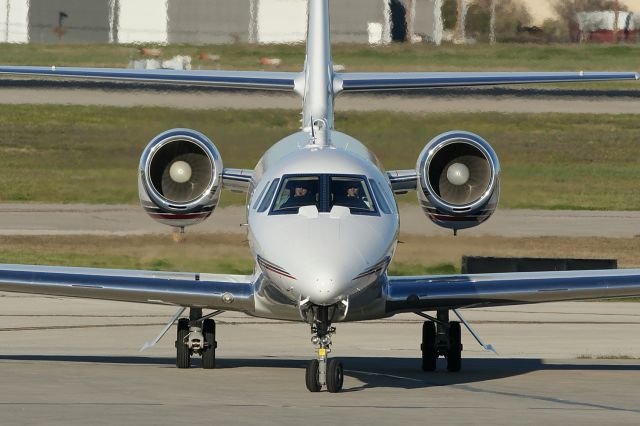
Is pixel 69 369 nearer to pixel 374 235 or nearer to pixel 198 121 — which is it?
pixel 374 235

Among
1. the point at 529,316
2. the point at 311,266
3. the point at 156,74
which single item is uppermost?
the point at 156,74

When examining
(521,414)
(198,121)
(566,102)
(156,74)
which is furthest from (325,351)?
(566,102)

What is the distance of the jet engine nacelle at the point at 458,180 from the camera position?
20.7 m

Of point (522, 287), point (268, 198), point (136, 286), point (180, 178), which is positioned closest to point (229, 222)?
point (180, 178)

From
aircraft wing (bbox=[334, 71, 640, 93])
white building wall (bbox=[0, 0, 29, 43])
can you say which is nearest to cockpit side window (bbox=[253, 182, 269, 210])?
aircraft wing (bbox=[334, 71, 640, 93])

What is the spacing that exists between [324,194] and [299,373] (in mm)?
2575

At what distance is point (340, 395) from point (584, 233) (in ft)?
66.1

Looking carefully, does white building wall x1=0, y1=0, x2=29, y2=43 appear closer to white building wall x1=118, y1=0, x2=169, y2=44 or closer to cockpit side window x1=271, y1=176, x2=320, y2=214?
white building wall x1=118, y1=0, x2=169, y2=44

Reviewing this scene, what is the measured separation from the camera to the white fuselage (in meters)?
16.2

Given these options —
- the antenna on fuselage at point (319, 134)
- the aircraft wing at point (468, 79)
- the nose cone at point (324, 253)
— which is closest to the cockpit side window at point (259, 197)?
Answer: the nose cone at point (324, 253)

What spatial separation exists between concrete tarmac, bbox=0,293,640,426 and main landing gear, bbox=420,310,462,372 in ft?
0.76

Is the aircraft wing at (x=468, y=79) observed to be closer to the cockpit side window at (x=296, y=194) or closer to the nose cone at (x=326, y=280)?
the cockpit side window at (x=296, y=194)

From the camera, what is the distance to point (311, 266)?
635 inches

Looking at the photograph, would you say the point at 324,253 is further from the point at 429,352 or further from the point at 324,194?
the point at 429,352
